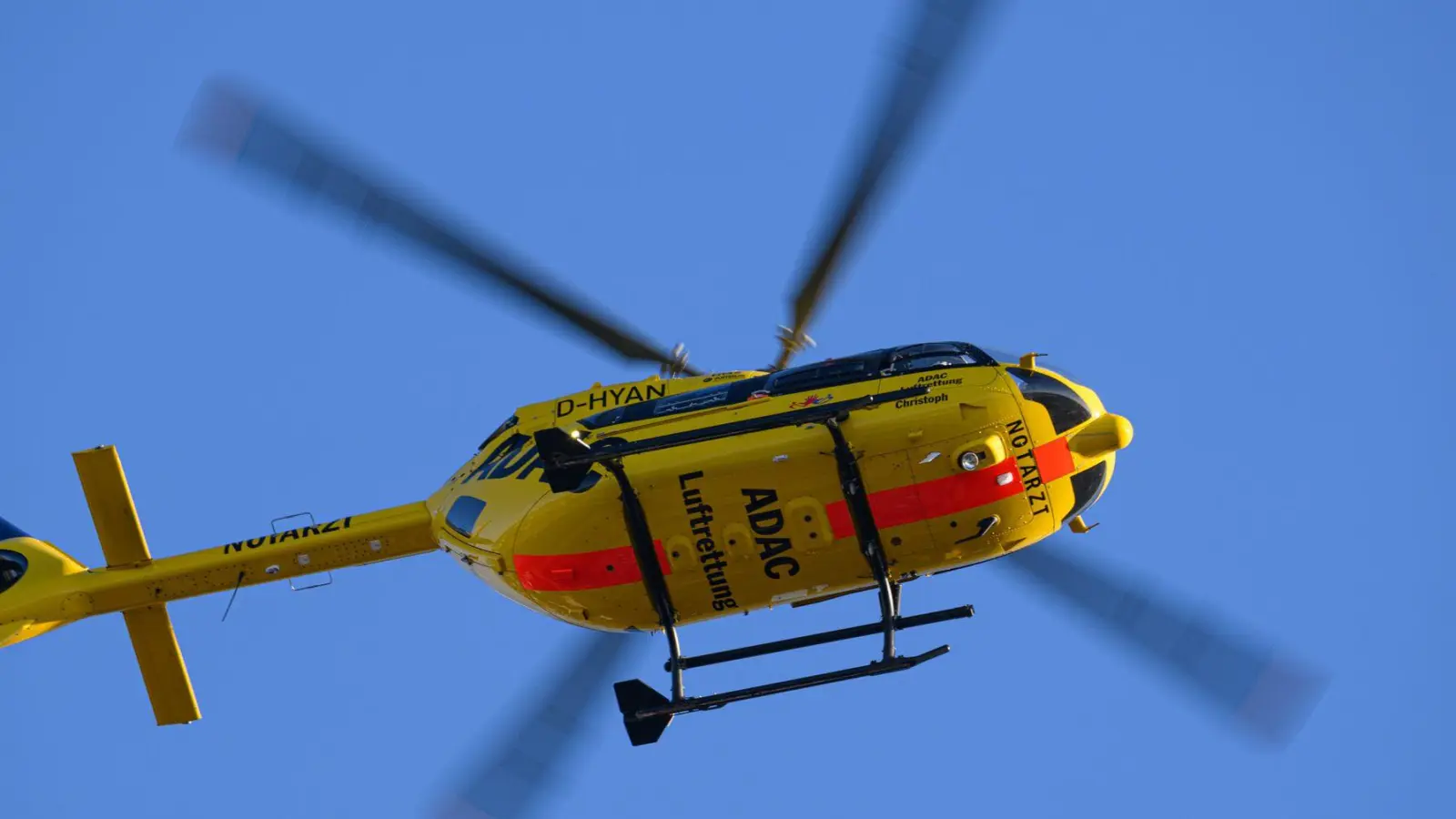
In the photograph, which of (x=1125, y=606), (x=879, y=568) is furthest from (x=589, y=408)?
(x=1125, y=606)

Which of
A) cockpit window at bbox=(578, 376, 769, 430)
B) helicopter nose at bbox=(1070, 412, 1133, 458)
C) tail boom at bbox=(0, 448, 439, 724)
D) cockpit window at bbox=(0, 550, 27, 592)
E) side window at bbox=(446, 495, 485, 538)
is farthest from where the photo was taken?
cockpit window at bbox=(0, 550, 27, 592)

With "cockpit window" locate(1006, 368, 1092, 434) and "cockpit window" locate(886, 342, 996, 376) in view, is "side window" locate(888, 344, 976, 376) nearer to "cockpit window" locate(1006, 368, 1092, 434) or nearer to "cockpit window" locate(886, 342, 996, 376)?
"cockpit window" locate(886, 342, 996, 376)

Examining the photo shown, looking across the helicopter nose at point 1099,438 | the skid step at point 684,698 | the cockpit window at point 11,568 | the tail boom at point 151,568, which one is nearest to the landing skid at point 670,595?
the skid step at point 684,698

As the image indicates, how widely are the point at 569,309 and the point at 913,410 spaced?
3.21 metres

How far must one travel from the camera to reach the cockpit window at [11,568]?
18.3 metres

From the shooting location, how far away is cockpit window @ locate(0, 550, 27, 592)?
18.3m

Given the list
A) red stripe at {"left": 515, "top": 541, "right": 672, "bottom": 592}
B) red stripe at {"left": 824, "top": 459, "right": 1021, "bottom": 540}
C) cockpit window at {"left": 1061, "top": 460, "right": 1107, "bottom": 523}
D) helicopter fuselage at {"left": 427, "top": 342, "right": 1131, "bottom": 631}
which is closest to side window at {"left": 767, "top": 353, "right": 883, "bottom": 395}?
helicopter fuselage at {"left": 427, "top": 342, "right": 1131, "bottom": 631}

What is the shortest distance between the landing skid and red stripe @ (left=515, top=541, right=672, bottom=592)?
0.10 m

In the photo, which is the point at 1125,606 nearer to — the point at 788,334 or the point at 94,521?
the point at 788,334

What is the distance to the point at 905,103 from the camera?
44.3ft

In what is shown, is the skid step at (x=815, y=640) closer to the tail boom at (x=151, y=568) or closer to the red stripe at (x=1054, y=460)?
the red stripe at (x=1054, y=460)

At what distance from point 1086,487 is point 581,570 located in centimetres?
426

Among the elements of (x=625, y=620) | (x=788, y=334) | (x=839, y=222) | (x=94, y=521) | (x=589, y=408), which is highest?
(x=839, y=222)

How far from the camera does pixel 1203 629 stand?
1487 cm
